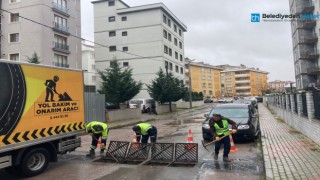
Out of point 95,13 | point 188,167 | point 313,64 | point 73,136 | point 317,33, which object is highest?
point 95,13

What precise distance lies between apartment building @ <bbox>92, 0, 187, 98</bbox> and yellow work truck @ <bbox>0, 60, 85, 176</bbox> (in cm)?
3902

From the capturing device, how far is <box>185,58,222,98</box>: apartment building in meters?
101

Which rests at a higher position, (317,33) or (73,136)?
(317,33)

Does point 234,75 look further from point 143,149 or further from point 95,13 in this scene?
point 143,149

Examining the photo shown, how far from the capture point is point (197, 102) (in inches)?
2291

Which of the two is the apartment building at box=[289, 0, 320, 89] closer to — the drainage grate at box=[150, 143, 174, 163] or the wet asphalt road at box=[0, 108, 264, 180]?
the wet asphalt road at box=[0, 108, 264, 180]

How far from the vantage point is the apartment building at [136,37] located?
161 ft

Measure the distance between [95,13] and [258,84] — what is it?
4113 inches

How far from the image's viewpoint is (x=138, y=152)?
8.94m

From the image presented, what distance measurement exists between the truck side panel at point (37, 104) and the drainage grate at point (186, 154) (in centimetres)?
308

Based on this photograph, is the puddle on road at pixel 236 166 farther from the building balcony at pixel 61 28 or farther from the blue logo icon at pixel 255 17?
the building balcony at pixel 61 28

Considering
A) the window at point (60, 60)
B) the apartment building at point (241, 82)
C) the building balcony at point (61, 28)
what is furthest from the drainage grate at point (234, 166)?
the apartment building at point (241, 82)

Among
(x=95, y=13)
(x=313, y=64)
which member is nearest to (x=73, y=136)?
(x=95, y=13)

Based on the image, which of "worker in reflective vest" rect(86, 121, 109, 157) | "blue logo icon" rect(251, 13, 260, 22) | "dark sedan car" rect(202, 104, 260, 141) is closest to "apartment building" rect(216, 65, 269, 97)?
"blue logo icon" rect(251, 13, 260, 22)
